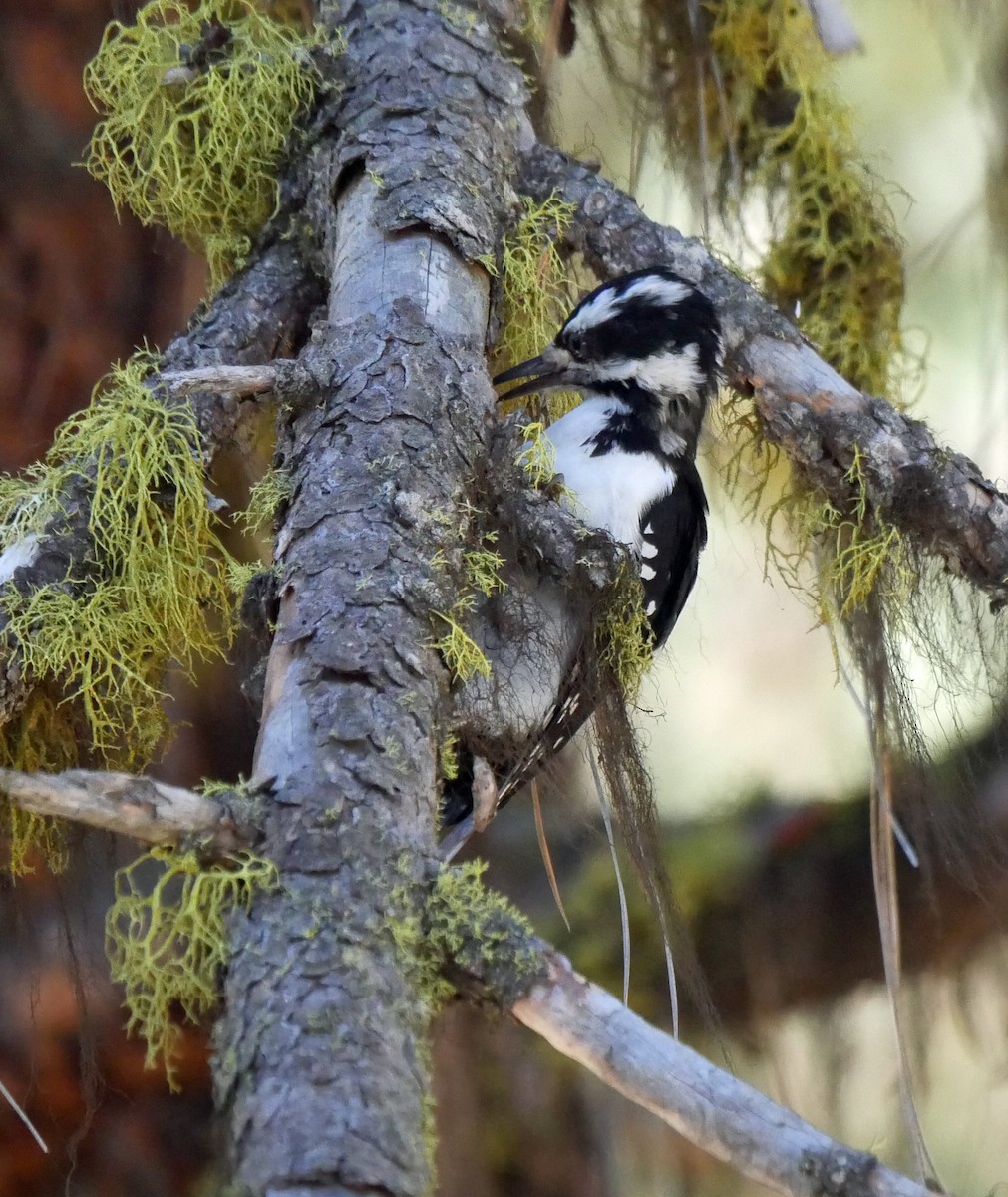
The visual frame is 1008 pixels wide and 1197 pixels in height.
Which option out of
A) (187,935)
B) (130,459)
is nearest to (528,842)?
(130,459)

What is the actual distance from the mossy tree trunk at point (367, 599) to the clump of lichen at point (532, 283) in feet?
0.20

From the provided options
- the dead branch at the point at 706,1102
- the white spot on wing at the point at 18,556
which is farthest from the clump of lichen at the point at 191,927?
the white spot on wing at the point at 18,556

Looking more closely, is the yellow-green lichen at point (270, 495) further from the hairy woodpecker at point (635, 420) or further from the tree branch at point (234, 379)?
the hairy woodpecker at point (635, 420)

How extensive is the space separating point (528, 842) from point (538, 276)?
3.48ft

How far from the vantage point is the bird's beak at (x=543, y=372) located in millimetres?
2309

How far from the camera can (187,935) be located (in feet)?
4.33

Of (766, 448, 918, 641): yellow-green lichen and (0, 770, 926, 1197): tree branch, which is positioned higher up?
(766, 448, 918, 641): yellow-green lichen

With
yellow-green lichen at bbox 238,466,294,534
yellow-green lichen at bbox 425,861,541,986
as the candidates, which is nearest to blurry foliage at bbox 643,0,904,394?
yellow-green lichen at bbox 238,466,294,534

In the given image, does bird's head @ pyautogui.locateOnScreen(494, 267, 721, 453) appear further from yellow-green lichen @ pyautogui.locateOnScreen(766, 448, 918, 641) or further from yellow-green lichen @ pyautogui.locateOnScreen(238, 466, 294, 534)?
yellow-green lichen @ pyautogui.locateOnScreen(238, 466, 294, 534)

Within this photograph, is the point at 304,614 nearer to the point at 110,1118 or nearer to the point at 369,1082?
the point at 369,1082

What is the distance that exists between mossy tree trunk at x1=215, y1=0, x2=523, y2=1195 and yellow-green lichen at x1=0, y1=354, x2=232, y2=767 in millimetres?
149

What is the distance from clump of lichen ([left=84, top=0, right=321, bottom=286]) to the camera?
2164 millimetres

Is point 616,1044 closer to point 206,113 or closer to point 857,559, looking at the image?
point 857,559

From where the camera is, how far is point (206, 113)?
7.19 feet
